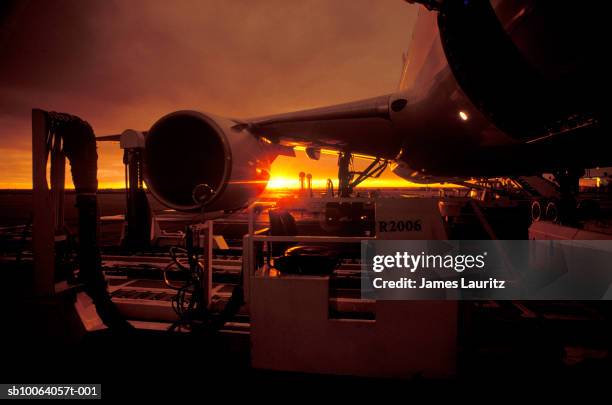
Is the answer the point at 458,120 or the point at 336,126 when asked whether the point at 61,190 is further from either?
the point at 458,120

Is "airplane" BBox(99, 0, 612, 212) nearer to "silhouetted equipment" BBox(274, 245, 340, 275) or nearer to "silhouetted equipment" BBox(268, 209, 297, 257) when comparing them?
"silhouetted equipment" BBox(268, 209, 297, 257)

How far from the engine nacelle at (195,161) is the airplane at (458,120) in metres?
0.01

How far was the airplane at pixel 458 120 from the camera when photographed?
2182 millimetres

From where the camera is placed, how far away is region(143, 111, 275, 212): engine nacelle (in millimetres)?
3547

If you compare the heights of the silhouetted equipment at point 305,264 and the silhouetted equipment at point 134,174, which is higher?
the silhouetted equipment at point 134,174

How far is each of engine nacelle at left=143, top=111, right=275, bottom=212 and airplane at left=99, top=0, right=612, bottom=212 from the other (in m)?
0.01

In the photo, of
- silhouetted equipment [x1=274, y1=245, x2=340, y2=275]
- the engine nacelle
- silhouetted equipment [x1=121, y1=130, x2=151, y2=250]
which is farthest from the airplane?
silhouetted equipment [x1=274, y1=245, x2=340, y2=275]

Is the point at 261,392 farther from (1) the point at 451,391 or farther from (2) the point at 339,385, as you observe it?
(1) the point at 451,391

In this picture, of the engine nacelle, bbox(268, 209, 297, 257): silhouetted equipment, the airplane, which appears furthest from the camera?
the engine nacelle

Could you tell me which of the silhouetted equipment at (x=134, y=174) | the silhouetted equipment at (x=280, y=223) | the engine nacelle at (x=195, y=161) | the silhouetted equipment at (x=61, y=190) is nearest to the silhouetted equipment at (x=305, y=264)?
the silhouetted equipment at (x=280, y=223)

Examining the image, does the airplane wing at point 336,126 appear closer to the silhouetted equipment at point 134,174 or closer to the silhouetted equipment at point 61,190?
the silhouetted equipment at point 61,190

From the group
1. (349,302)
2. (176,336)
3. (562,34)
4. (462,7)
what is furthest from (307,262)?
(562,34)

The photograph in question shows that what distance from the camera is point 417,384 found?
2418 mm

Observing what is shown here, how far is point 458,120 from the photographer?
3.35 m
